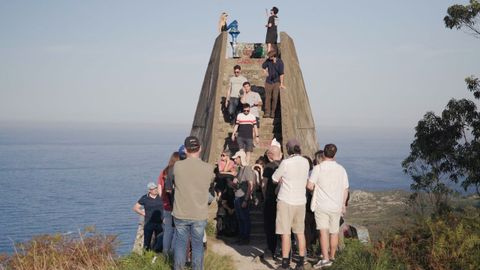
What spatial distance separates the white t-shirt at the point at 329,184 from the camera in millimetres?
7312

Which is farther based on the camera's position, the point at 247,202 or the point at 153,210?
the point at 247,202

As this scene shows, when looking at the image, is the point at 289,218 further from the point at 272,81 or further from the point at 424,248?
the point at 272,81

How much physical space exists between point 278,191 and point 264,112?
21.6ft

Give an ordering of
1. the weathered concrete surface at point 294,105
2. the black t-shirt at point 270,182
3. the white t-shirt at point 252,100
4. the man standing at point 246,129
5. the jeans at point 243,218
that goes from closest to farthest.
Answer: the black t-shirt at point 270,182
the jeans at point 243,218
the man standing at point 246,129
the white t-shirt at point 252,100
the weathered concrete surface at point 294,105

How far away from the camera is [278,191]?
24.7 feet

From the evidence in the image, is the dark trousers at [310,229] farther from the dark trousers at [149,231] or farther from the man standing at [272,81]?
the man standing at [272,81]

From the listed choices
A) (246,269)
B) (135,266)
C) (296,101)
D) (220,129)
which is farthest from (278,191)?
(296,101)

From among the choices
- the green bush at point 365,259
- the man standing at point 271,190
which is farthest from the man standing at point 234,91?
the green bush at point 365,259

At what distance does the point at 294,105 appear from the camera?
47.1 ft

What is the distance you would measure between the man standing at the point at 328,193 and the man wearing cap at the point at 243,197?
5.86 feet

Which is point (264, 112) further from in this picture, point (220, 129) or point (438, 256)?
point (438, 256)

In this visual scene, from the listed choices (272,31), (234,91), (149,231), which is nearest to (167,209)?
(149,231)

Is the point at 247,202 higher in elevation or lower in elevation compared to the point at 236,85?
lower

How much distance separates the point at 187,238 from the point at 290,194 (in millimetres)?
1597
